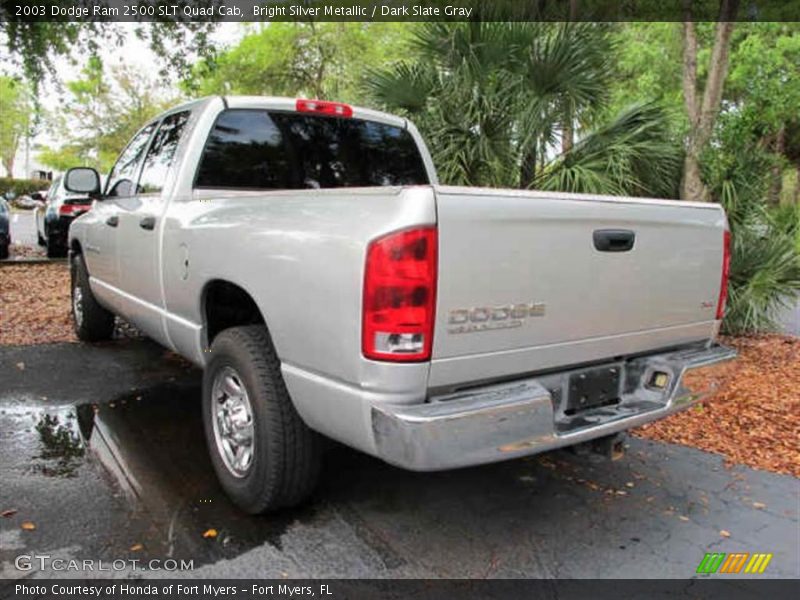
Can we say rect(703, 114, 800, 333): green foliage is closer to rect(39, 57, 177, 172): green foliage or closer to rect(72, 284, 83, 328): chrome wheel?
rect(72, 284, 83, 328): chrome wheel

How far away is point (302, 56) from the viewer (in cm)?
1906

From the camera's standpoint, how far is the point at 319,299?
2.50 m

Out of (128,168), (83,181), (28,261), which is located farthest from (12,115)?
(128,168)

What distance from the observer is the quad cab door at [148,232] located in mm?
3947

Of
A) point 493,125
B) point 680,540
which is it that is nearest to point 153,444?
point 680,540

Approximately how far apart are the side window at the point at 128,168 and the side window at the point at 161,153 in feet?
0.65

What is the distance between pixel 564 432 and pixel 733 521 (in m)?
1.32

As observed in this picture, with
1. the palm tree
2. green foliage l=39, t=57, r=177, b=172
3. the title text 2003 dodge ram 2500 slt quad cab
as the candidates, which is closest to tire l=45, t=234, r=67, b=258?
the palm tree

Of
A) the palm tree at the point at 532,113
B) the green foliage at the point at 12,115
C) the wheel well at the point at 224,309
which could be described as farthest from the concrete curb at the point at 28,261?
the green foliage at the point at 12,115

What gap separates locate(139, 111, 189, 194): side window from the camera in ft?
13.6

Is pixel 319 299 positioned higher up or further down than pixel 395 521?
higher up

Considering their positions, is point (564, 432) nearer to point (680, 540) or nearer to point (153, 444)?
point (680, 540)

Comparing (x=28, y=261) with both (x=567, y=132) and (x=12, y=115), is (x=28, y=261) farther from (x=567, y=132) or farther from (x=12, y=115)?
(x=12, y=115)

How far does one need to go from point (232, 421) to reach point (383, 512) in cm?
87
